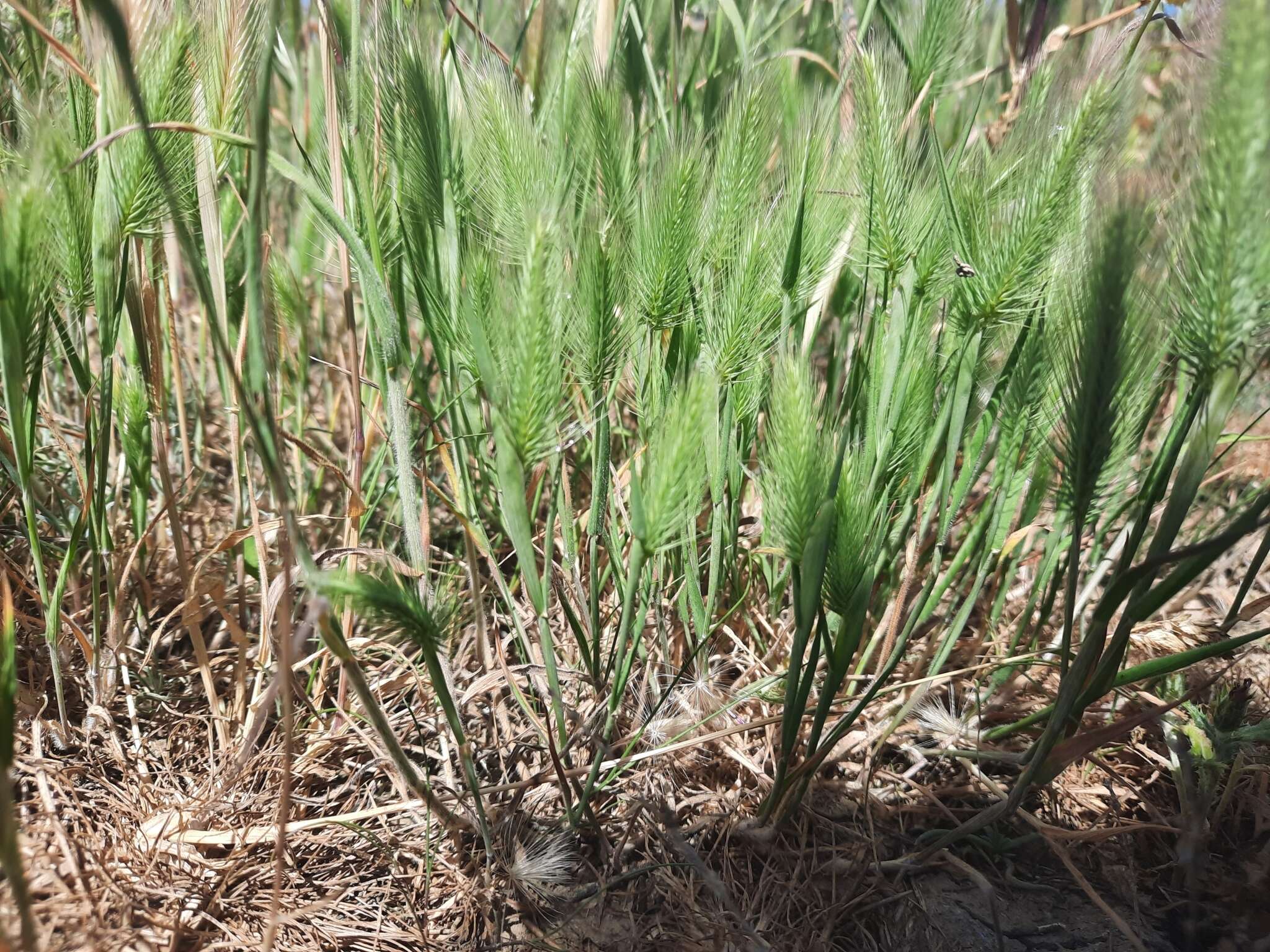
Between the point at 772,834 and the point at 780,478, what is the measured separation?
410mm

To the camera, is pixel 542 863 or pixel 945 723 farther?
pixel 945 723

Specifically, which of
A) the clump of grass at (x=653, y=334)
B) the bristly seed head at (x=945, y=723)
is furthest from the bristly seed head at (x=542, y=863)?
the bristly seed head at (x=945, y=723)

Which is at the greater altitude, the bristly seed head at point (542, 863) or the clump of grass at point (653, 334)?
the clump of grass at point (653, 334)

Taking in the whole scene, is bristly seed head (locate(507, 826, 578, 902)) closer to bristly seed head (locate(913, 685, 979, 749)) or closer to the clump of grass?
the clump of grass

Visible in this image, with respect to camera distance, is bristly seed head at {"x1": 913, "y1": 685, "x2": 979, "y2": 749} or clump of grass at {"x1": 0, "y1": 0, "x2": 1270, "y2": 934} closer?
clump of grass at {"x1": 0, "y1": 0, "x2": 1270, "y2": 934}

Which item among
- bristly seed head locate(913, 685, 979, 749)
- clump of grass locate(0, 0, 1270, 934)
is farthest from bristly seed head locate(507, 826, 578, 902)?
bristly seed head locate(913, 685, 979, 749)

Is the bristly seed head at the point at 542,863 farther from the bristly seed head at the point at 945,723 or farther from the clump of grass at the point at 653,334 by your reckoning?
the bristly seed head at the point at 945,723

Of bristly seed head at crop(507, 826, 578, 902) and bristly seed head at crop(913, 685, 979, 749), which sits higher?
bristly seed head at crop(913, 685, 979, 749)

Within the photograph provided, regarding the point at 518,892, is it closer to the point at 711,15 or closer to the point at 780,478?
the point at 780,478

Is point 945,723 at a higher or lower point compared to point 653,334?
lower

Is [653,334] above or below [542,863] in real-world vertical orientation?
above

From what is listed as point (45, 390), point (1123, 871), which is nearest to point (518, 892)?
point (1123, 871)

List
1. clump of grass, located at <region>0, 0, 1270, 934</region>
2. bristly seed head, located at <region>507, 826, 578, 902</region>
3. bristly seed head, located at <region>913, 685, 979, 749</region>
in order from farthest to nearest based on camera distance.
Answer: bristly seed head, located at <region>913, 685, 979, 749</region>, bristly seed head, located at <region>507, 826, 578, 902</region>, clump of grass, located at <region>0, 0, 1270, 934</region>

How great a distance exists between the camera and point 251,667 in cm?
104
